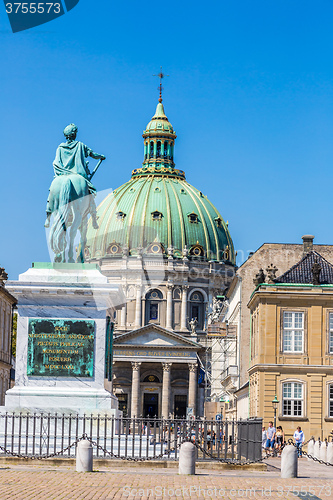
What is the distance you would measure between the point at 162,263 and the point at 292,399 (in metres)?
93.1

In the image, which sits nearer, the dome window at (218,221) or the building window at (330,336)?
the building window at (330,336)

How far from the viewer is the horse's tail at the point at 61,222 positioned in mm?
27219

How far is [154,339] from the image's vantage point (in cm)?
12812

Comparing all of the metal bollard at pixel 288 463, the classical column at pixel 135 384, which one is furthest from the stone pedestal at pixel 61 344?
the classical column at pixel 135 384

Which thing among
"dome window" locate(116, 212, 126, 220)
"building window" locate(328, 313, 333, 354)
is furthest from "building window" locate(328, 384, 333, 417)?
"dome window" locate(116, 212, 126, 220)

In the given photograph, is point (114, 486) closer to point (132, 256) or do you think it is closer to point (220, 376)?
point (220, 376)

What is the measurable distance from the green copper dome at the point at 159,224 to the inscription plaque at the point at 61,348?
12013cm

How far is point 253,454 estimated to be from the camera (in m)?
25.9

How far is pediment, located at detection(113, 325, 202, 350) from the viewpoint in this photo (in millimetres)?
126625

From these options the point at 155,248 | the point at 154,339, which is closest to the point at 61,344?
the point at 154,339

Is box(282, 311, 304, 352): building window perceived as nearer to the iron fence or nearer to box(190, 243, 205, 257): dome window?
the iron fence

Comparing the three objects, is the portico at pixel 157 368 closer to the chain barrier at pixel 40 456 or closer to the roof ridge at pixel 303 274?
the roof ridge at pixel 303 274

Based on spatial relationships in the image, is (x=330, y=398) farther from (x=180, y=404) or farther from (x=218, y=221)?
(x=218, y=221)

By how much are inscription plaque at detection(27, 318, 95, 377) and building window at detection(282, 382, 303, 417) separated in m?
30.0
